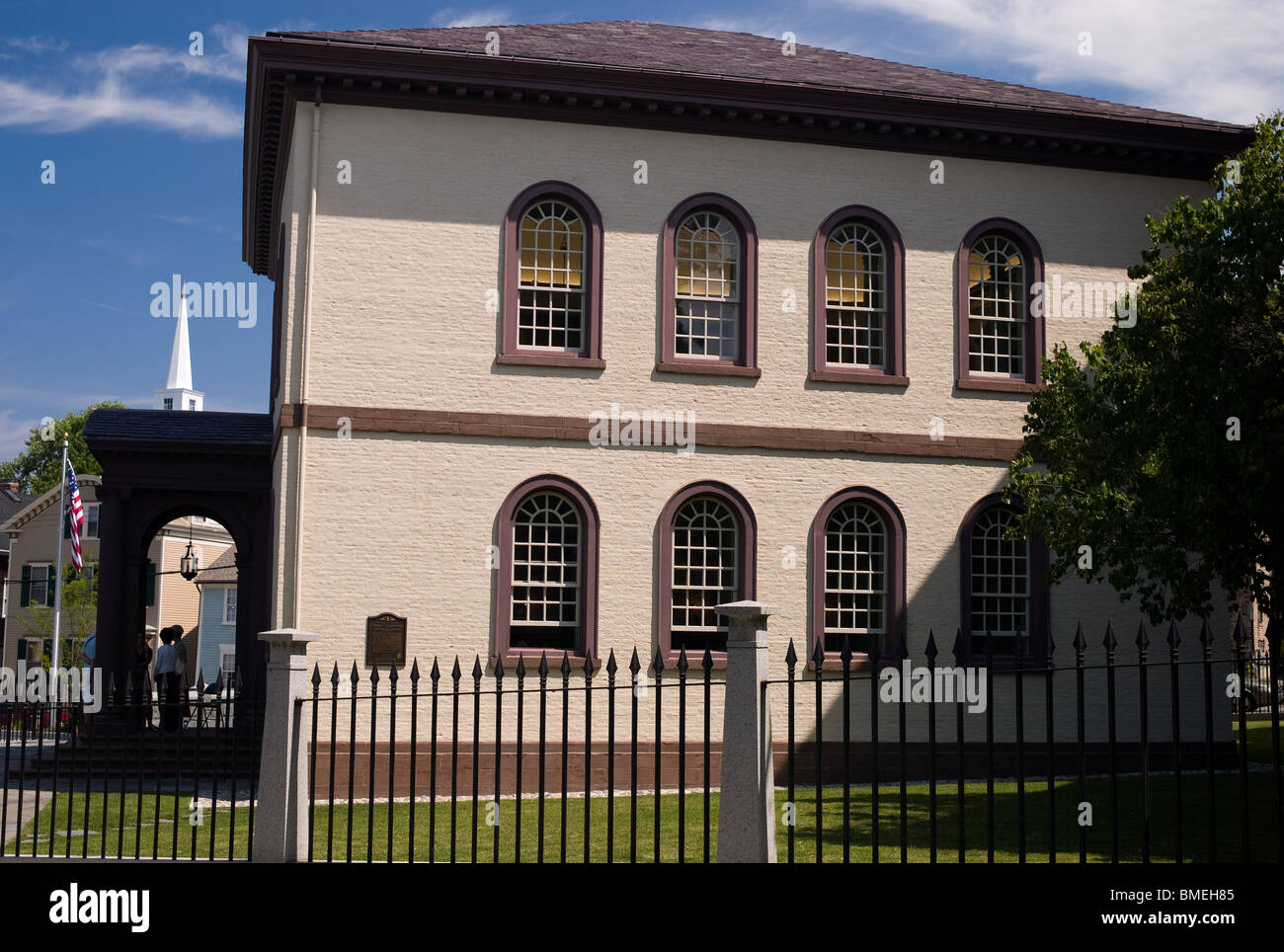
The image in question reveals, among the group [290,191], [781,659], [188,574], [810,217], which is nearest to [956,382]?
[810,217]

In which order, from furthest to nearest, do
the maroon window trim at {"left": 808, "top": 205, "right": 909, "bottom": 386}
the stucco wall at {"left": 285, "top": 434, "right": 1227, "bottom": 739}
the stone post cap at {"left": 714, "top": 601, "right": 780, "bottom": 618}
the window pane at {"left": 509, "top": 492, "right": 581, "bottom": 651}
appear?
the maroon window trim at {"left": 808, "top": 205, "right": 909, "bottom": 386}
the window pane at {"left": 509, "top": 492, "right": 581, "bottom": 651}
the stucco wall at {"left": 285, "top": 434, "right": 1227, "bottom": 739}
the stone post cap at {"left": 714, "top": 601, "right": 780, "bottom": 618}

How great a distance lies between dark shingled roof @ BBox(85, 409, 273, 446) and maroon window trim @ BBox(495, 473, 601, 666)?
508 centimetres

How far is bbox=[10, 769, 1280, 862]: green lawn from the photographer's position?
1165cm

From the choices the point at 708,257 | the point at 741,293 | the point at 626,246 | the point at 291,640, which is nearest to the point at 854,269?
the point at 741,293

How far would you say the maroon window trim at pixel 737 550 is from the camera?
1820cm

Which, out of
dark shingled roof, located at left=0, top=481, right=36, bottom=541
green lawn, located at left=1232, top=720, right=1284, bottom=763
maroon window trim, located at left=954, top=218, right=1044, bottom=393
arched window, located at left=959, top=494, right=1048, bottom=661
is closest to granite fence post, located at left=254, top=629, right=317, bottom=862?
arched window, located at left=959, top=494, right=1048, bottom=661

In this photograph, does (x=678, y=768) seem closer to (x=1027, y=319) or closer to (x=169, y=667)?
(x=1027, y=319)

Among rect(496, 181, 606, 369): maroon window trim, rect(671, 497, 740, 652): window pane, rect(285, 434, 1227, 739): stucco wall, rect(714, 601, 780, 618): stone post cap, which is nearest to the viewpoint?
rect(714, 601, 780, 618): stone post cap

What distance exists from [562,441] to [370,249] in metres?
3.51

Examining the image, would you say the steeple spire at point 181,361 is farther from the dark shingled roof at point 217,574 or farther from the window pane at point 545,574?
the window pane at point 545,574

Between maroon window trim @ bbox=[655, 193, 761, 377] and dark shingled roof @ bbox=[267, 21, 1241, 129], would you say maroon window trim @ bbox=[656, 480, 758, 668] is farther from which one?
dark shingled roof @ bbox=[267, 21, 1241, 129]

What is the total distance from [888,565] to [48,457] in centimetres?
7488

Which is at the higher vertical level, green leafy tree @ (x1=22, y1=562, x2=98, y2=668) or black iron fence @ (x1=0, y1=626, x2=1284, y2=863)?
green leafy tree @ (x1=22, y1=562, x2=98, y2=668)

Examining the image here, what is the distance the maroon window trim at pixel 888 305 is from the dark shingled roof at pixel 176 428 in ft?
27.6
